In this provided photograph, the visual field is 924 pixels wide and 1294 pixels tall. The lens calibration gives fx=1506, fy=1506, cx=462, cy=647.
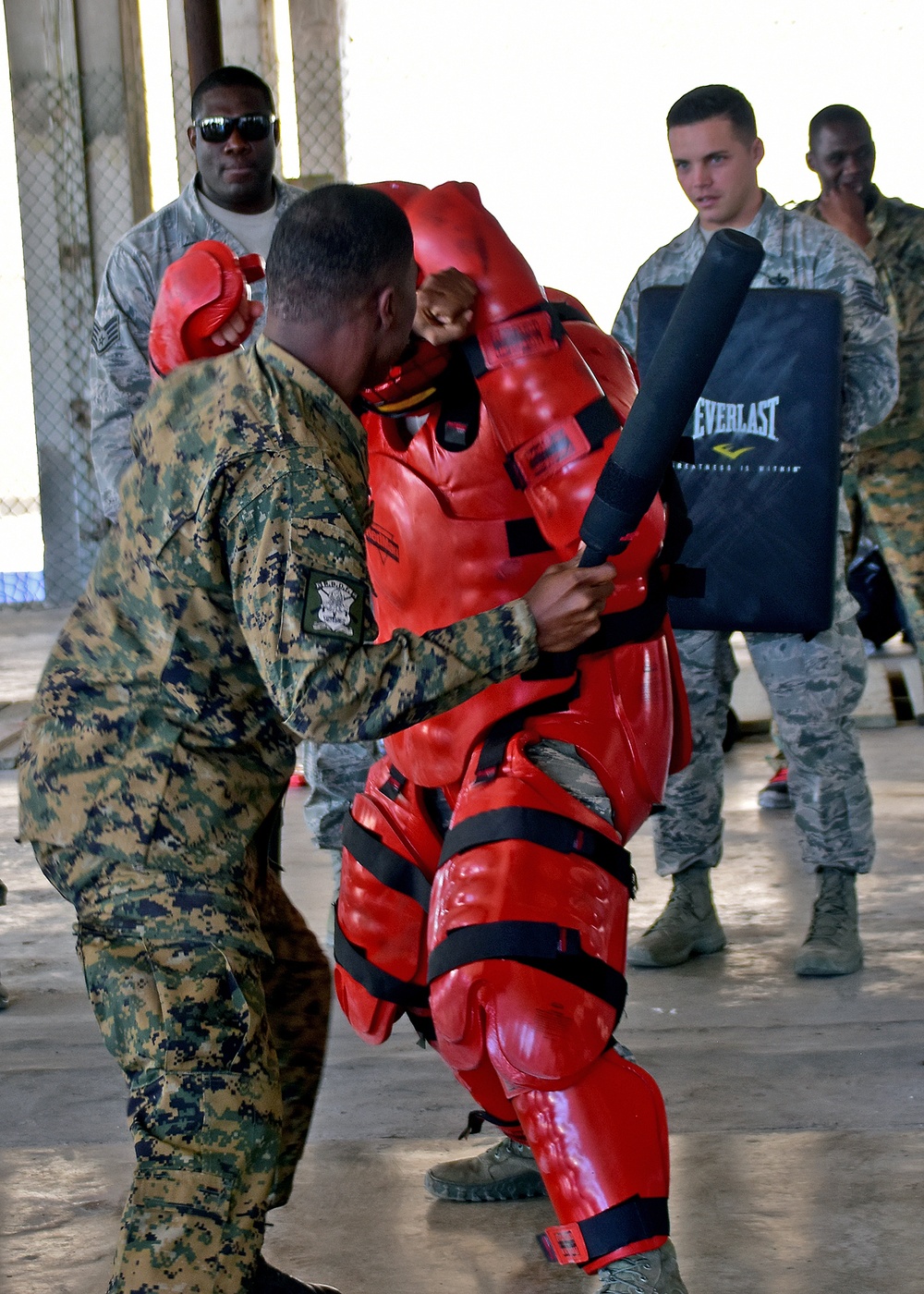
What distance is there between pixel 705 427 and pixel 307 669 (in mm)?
1877

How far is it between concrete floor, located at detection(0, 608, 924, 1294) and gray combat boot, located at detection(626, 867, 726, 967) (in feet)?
0.15

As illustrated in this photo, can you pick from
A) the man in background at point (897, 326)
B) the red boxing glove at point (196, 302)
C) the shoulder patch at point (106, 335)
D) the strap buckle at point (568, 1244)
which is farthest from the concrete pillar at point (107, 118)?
the strap buckle at point (568, 1244)

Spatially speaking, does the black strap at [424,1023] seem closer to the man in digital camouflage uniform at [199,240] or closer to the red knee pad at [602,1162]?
the red knee pad at [602,1162]

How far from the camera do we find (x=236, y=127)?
140 inches

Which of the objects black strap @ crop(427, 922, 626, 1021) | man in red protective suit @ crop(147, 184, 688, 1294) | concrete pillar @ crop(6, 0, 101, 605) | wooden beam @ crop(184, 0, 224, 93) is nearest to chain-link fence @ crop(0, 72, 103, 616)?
concrete pillar @ crop(6, 0, 101, 605)

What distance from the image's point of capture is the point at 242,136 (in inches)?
140

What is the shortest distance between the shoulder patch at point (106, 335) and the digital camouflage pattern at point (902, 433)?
2.58m

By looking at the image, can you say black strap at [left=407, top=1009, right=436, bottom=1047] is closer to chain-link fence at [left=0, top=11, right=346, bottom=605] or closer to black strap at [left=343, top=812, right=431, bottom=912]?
black strap at [left=343, top=812, right=431, bottom=912]

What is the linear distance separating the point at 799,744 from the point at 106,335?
185 cm

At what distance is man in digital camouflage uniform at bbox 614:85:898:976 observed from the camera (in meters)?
3.28

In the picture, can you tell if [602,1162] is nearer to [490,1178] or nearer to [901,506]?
[490,1178]

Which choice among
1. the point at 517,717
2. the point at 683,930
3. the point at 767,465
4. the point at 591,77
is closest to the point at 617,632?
the point at 517,717

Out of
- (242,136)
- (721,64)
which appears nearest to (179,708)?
(242,136)

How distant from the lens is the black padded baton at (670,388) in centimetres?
172
